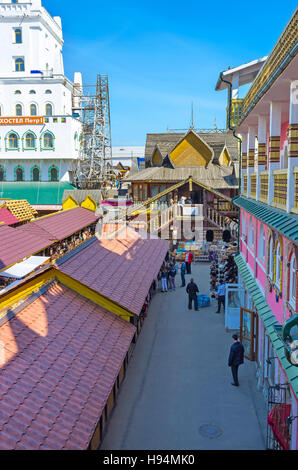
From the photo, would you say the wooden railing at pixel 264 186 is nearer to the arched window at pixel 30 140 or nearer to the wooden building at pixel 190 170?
the wooden building at pixel 190 170

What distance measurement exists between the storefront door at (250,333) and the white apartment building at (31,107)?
111 feet

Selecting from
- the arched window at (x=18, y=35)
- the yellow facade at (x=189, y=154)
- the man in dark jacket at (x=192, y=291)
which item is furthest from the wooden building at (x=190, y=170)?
the arched window at (x=18, y=35)

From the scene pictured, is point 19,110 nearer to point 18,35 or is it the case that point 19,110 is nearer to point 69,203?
point 18,35

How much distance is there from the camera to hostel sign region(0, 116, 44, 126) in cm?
4525

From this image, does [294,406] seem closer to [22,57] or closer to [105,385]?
[105,385]

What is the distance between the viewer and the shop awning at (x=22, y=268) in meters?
14.7

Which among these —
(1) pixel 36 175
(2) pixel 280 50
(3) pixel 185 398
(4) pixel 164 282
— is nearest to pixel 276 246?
(2) pixel 280 50

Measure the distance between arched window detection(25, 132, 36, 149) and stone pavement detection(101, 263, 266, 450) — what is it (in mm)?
32224

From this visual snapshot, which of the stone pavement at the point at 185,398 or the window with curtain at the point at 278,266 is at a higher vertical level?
the window with curtain at the point at 278,266

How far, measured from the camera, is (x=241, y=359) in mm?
12617

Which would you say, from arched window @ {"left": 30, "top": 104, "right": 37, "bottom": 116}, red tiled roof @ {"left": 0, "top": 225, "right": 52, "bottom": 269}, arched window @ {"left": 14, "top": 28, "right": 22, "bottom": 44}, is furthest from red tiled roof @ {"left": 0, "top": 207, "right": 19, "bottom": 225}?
arched window @ {"left": 14, "top": 28, "right": 22, "bottom": 44}

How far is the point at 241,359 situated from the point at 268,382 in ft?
3.90

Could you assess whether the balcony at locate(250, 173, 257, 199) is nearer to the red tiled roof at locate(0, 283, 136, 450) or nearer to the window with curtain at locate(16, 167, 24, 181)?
the red tiled roof at locate(0, 283, 136, 450)
